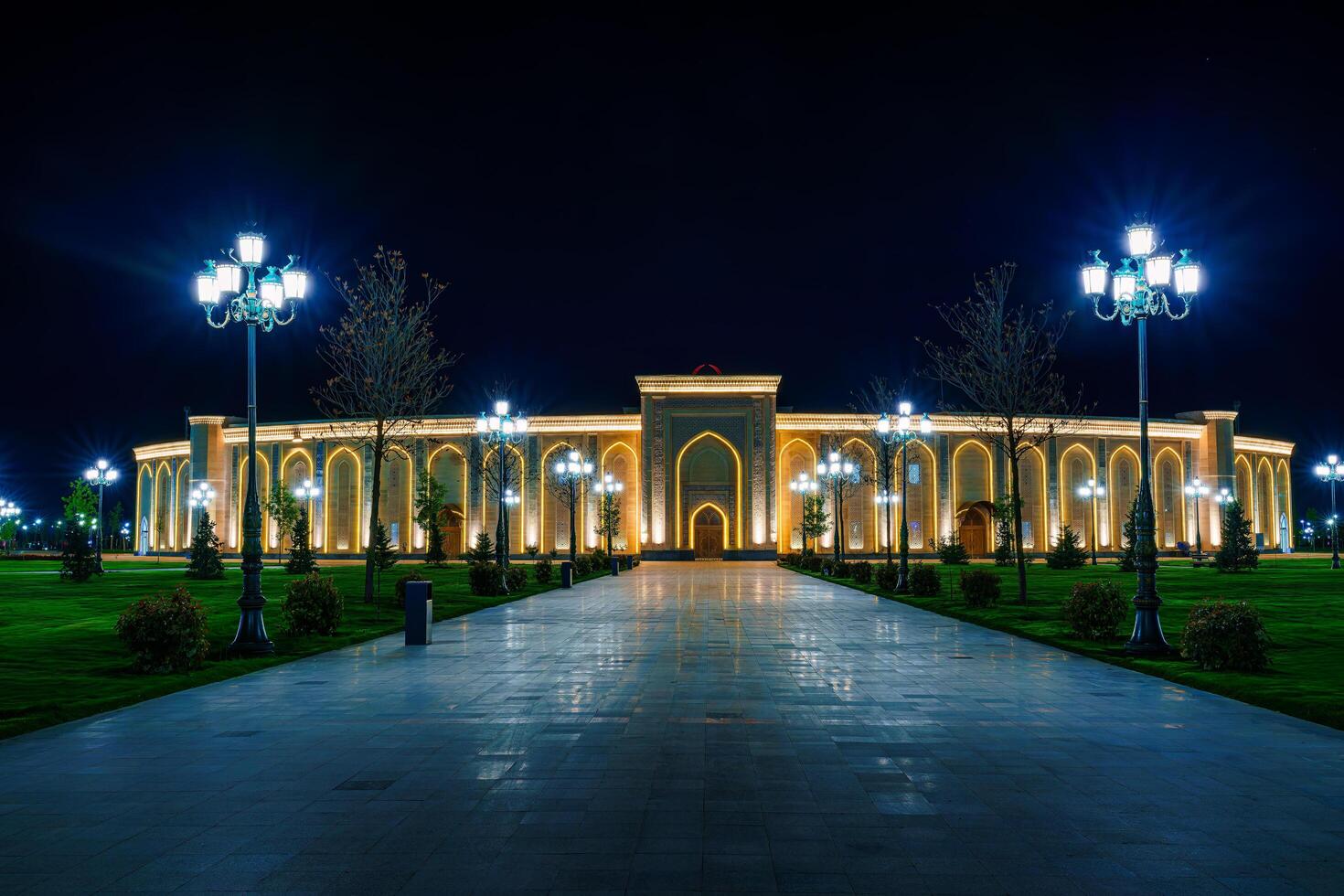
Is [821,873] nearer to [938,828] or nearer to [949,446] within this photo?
[938,828]

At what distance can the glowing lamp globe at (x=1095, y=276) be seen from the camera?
14875 mm

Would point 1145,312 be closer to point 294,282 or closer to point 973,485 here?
point 294,282

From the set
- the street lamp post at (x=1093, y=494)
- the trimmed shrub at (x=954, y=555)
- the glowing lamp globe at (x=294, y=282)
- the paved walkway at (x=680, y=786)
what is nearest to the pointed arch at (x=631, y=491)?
the trimmed shrub at (x=954, y=555)

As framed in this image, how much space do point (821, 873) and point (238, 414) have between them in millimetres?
69168

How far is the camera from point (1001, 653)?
1375 centimetres

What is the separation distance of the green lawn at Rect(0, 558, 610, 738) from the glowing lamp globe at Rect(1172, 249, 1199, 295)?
13505mm

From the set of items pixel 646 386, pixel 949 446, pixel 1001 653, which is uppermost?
pixel 646 386

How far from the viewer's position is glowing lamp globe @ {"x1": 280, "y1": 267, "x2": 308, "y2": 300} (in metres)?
15.0

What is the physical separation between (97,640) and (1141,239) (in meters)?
16.4

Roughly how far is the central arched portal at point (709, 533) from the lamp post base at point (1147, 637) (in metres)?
44.9

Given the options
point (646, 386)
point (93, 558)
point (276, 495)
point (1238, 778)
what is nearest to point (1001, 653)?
point (1238, 778)

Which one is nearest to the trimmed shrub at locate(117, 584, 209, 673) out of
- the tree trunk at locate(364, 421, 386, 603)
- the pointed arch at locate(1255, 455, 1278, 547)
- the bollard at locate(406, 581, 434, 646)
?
the bollard at locate(406, 581, 434, 646)

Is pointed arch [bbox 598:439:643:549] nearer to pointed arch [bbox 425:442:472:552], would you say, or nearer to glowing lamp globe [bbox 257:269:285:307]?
pointed arch [bbox 425:442:472:552]

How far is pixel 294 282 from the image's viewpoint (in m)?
15.1
